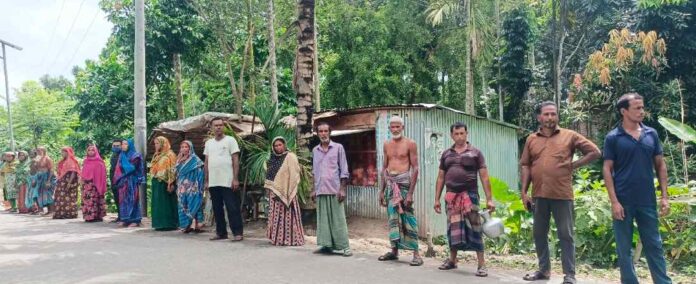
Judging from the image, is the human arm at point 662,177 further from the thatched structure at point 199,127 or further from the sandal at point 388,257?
the thatched structure at point 199,127

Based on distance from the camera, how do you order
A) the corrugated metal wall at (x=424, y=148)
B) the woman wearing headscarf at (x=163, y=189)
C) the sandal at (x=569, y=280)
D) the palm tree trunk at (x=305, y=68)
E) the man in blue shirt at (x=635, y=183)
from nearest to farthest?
the man in blue shirt at (x=635, y=183) → the sandal at (x=569, y=280) → the palm tree trunk at (x=305, y=68) → the woman wearing headscarf at (x=163, y=189) → the corrugated metal wall at (x=424, y=148)

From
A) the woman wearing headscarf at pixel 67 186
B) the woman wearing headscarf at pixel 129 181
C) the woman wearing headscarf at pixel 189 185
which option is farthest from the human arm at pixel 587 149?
the woman wearing headscarf at pixel 67 186

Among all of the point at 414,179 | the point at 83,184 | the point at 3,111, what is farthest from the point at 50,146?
the point at 414,179

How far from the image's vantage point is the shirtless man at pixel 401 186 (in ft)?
19.9

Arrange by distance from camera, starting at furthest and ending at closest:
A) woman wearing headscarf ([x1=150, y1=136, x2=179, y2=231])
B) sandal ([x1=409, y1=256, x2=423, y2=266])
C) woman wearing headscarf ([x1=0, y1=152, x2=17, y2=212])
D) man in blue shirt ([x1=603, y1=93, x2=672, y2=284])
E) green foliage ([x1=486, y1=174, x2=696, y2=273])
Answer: woman wearing headscarf ([x1=0, y1=152, x2=17, y2=212]) → woman wearing headscarf ([x1=150, y1=136, x2=179, y2=231]) → green foliage ([x1=486, y1=174, x2=696, y2=273]) → sandal ([x1=409, y1=256, x2=423, y2=266]) → man in blue shirt ([x1=603, y1=93, x2=672, y2=284])

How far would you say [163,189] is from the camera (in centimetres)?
927

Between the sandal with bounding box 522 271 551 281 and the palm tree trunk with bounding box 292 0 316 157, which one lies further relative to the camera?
the palm tree trunk with bounding box 292 0 316 157

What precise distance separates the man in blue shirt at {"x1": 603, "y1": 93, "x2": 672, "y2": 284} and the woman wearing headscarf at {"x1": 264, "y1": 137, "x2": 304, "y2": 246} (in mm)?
4063

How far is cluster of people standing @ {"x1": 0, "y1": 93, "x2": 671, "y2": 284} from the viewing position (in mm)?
4527

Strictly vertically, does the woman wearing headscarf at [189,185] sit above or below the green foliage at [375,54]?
below

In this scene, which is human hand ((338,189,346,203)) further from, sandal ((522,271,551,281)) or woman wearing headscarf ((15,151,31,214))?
woman wearing headscarf ((15,151,31,214))

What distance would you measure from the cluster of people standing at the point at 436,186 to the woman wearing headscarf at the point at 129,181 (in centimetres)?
2

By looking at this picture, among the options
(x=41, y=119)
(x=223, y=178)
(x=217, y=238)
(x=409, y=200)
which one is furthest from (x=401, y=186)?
(x=41, y=119)

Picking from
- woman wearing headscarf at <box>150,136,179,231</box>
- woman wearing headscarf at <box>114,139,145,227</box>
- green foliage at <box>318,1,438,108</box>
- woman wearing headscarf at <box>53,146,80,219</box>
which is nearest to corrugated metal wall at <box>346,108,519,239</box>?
woman wearing headscarf at <box>150,136,179,231</box>
